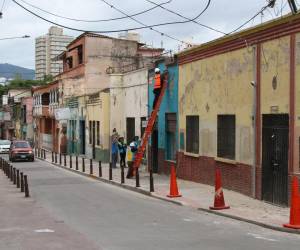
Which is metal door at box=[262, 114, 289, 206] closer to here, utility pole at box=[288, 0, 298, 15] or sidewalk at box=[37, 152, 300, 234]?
sidewalk at box=[37, 152, 300, 234]

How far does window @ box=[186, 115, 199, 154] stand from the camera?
21942mm

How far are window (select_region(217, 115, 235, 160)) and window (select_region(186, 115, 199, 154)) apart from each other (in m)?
2.27

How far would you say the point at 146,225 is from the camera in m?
12.3

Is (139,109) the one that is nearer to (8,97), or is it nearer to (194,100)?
(194,100)

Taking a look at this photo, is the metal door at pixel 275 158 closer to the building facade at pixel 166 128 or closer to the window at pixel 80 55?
the building facade at pixel 166 128

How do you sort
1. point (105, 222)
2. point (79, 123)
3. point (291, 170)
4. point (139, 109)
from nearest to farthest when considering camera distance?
point (105, 222)
point (291, 170)
point (139, 109)
point (79, 123)

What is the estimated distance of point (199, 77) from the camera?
21.6 metres

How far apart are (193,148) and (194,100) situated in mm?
1861

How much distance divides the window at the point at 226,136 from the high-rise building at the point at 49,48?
47109 mm

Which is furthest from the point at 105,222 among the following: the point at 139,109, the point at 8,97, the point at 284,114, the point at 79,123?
the point at 8,97

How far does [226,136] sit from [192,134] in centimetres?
338

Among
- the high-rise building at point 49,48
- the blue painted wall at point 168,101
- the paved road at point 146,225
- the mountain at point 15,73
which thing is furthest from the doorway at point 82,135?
the mountain at point 15,73

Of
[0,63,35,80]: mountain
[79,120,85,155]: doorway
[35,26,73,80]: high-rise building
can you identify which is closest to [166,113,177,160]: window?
[79,120,85,155]: doorway

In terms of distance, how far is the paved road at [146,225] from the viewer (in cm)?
1002
